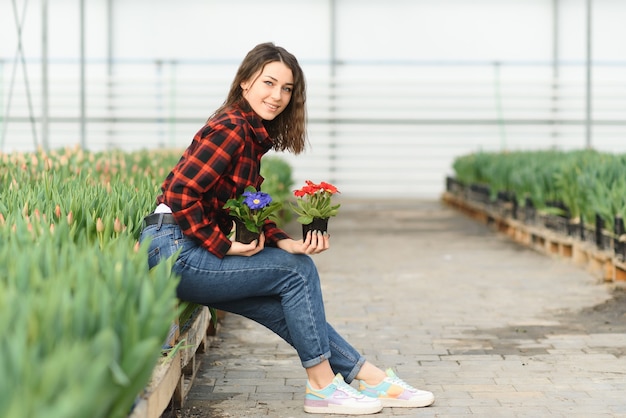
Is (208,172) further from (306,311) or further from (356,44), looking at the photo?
(356,44)

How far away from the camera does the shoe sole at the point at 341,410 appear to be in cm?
354

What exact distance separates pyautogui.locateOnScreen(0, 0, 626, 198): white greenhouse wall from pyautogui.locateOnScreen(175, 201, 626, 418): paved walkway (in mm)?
8815

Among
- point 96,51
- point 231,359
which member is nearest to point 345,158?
point 96,51

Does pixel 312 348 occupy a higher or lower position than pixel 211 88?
lower

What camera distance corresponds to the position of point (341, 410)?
11.6ft

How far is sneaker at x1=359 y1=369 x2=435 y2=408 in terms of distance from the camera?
3.68 meters

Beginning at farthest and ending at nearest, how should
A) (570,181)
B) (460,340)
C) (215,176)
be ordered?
(570,181)
(460,340)
(215,176)

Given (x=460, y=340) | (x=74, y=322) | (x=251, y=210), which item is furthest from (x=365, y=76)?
(x=74, y=322)

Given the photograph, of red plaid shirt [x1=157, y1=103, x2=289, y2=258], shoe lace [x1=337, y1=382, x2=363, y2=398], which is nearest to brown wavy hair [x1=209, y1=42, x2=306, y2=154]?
red plaid shirt [x1=157, y1=103, x2=289, y2=258]

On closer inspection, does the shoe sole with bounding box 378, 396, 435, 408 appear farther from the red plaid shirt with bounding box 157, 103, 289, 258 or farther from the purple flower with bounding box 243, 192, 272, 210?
the purple flower with bounding box 243, 192, 272, 210

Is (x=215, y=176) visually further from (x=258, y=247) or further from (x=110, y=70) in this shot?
(x=110, y=70)

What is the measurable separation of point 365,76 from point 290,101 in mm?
13878

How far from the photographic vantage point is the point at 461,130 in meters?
17.5

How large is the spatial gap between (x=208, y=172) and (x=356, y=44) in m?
14.3
